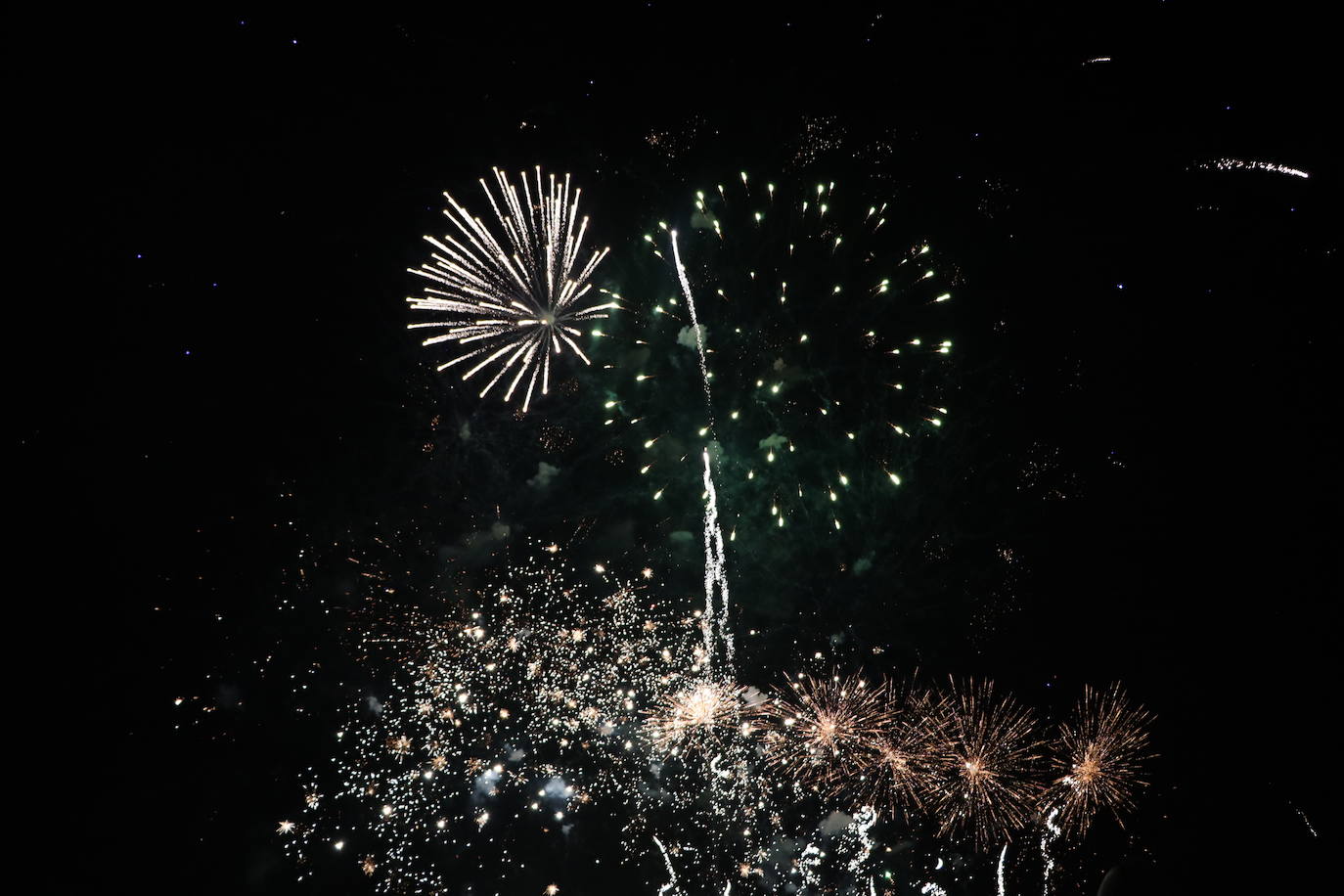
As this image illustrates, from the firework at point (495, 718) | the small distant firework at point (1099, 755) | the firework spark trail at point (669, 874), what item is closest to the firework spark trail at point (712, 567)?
the firework at point (495, 718)

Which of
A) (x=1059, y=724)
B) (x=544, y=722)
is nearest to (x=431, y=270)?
(x=544, y=722)

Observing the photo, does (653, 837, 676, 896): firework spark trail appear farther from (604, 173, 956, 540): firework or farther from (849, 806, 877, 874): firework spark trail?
(604, 173, 956, 540): firework

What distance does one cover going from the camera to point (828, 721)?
6254 mm

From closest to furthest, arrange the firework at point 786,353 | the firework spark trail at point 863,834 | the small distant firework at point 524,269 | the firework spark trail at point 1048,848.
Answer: the small distant firework at point 524,269 < the firework at point 786,353 < the firework spark trail at point 1048,848 < the firework spark trail at point 863,834

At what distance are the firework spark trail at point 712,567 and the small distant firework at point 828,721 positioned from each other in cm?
83

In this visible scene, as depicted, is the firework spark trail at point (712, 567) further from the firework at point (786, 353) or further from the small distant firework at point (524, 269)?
the small distant firework at point (524, 269)

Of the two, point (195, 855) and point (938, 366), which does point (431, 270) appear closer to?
point (938, 366)

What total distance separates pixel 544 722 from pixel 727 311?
5.08 metres

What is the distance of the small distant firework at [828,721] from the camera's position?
608 centimetres

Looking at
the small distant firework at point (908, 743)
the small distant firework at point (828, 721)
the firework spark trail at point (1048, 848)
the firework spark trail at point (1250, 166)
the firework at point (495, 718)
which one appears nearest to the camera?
the firework spark trail at point (1250, 166)

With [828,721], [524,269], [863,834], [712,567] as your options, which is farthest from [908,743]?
[524,269]

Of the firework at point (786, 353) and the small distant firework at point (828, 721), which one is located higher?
the firework at point (786, 353)

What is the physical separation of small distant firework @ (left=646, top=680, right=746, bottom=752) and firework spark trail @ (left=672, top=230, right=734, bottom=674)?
283 millimetres

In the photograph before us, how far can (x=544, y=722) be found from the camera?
6.15 metres
